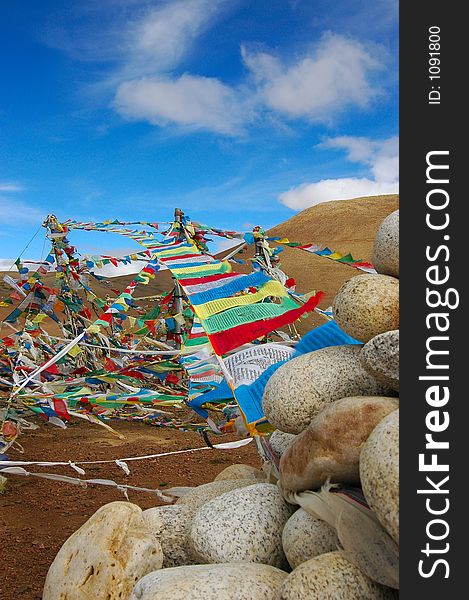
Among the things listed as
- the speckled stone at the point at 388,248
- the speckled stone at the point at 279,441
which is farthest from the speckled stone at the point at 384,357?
the speckled stone at the point at 279,441

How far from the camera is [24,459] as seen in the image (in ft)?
22.3

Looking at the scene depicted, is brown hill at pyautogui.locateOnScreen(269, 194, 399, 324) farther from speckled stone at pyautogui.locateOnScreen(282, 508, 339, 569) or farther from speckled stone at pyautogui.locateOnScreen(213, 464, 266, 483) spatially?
speckled stone at pyautogui.locateOnScreen(282, 508, 339, 569)

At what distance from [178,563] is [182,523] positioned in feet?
→ 0.73

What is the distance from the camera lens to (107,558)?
10.3ft

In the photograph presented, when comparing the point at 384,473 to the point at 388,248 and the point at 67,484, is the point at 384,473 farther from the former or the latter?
the point at 67,484

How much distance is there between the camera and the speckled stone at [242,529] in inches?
119

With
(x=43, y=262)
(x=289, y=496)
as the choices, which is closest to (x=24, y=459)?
(x=43, y=262)

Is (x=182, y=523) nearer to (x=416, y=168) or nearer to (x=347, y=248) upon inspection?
(x=416, y=168)

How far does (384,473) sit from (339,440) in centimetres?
48

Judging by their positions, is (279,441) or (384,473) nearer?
(384,473)

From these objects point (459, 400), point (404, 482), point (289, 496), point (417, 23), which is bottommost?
point (289, 496)

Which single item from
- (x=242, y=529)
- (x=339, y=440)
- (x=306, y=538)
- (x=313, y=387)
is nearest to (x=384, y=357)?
(x=339, y=440)

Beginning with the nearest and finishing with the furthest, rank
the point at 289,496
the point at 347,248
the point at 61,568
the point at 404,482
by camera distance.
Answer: the point at 404,482 < the point at 289,496 < the point at 61,568 < the point at 347,248

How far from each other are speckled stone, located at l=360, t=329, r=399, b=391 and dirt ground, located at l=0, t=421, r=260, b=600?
264cm
